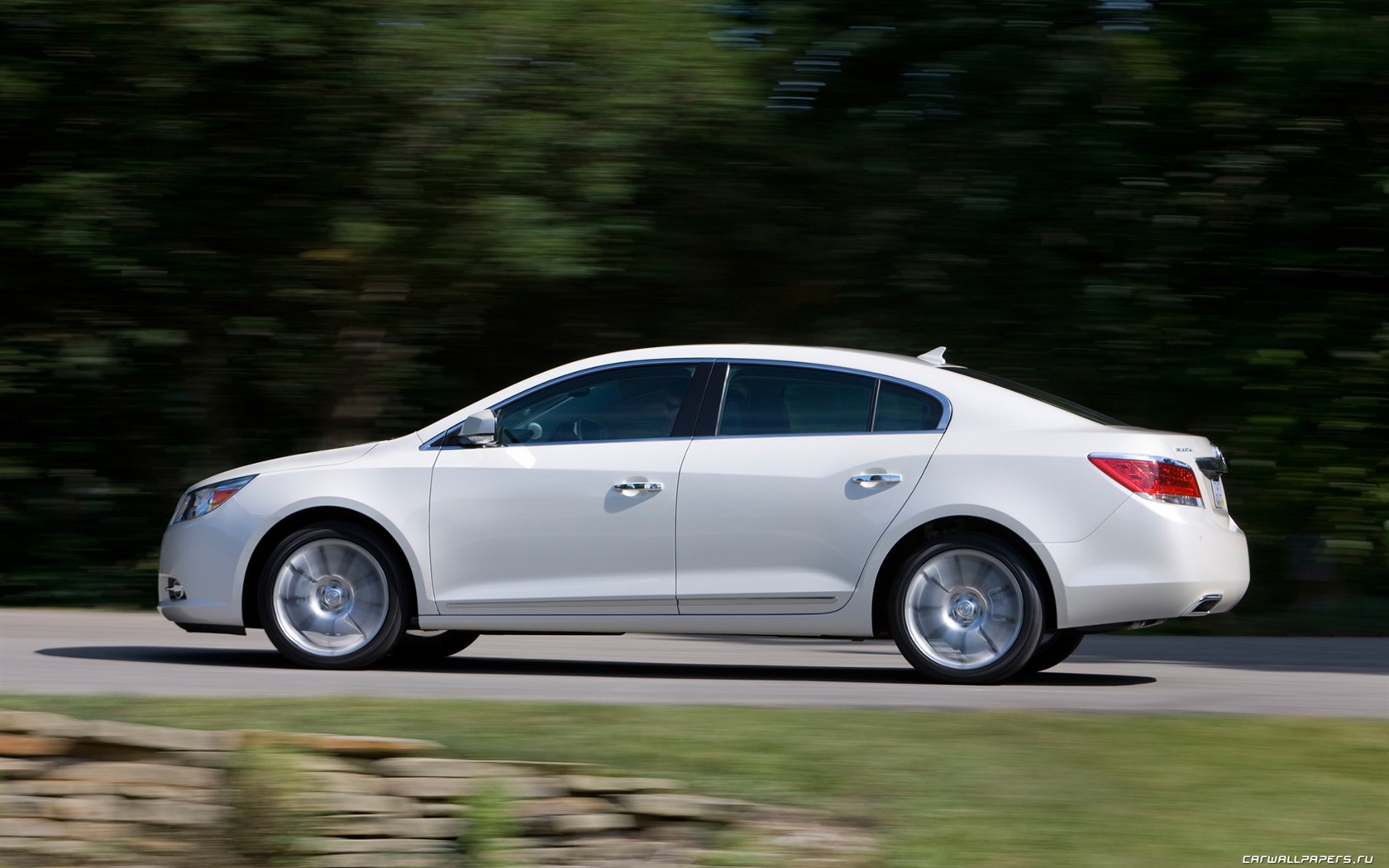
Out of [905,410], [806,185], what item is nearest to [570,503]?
[905,410]

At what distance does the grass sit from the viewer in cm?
525

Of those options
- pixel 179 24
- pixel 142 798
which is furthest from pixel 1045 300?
pixel 142 798

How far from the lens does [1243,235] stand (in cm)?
1312

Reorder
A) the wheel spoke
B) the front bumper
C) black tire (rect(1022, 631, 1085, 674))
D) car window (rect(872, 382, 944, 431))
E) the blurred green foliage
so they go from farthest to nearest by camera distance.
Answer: the blurred green foliage, black tire (rect(1022, 631, 1085, 674)), the front bumper, car window (rect(872, 382, 944, 431)), the wheel spoke

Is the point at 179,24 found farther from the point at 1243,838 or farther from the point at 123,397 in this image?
the point at 1243,838

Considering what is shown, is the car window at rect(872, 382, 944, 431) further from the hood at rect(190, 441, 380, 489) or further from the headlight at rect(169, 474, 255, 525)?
the headlight at rect(169, 474, 255, 525)

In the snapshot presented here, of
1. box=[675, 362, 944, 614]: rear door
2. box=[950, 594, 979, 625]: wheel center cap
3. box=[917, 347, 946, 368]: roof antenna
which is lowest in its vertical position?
box=[950, 594, 979, 625]: wheel center cap

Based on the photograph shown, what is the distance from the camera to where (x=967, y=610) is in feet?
26.8

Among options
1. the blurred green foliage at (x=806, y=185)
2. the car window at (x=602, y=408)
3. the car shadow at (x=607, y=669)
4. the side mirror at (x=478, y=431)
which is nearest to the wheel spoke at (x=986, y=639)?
the car shadow at (x=607, y=669)

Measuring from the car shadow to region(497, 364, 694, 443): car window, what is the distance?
4.07 ft

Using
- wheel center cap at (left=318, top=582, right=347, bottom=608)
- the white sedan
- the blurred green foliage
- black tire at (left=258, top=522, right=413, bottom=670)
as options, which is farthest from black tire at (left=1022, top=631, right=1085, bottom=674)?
the blurred green foliage

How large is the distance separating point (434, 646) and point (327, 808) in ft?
12.5

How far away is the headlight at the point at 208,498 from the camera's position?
8.77 m

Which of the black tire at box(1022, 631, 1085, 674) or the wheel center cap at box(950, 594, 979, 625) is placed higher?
the wheel center cap at box(950, 594, 979, 625)
